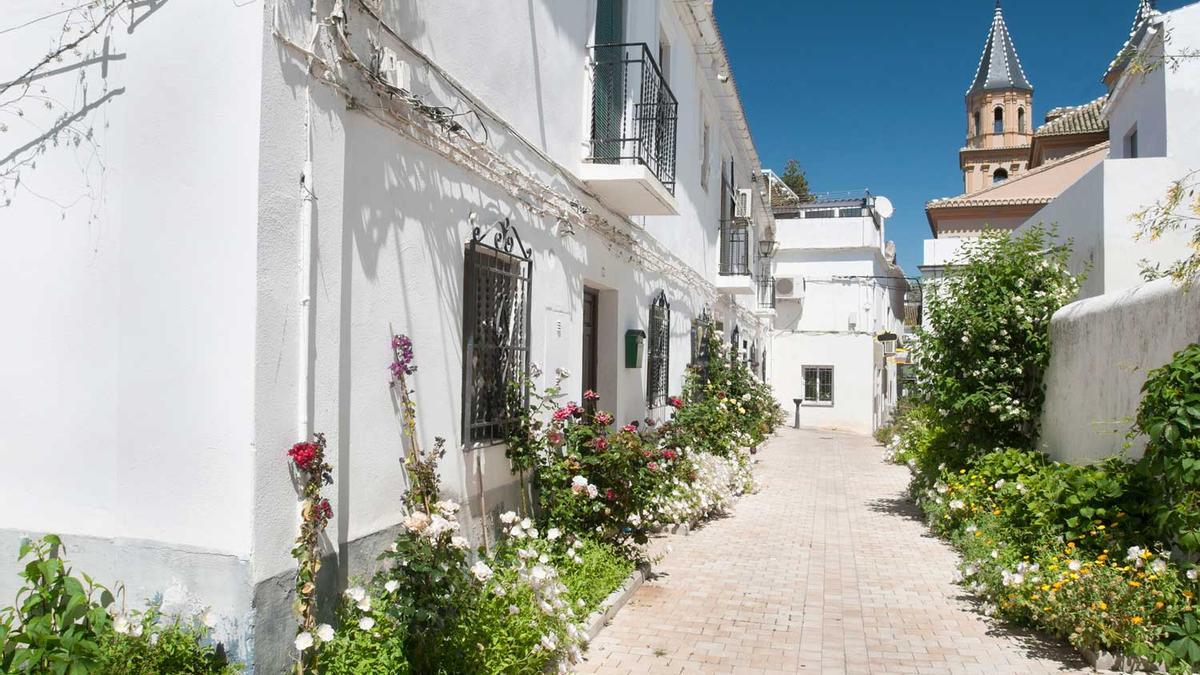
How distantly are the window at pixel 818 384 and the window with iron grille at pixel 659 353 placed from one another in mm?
15282

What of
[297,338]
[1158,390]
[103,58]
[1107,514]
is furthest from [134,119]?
[1107,514]

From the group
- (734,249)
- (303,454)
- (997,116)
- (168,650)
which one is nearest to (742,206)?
(734,249)

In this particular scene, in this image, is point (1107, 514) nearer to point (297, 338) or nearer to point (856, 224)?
point (297, 338)

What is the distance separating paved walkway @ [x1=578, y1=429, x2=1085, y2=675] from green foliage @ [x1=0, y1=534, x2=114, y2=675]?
2.68 meters

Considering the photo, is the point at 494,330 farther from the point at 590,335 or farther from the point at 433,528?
the point at 590,335

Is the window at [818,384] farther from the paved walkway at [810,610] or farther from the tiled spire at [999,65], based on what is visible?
the tiled spire at [999,65]

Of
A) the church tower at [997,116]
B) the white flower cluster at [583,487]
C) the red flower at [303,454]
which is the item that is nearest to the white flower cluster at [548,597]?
the white flower cluster at [583,487]

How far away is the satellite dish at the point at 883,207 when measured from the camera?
26.9 m

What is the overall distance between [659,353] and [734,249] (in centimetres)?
698

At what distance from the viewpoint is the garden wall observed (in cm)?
556

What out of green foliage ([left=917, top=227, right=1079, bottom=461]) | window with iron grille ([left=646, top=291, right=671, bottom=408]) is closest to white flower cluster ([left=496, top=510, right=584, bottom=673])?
window with iron grille ([left=646, top=291, right=671, bottom=408])

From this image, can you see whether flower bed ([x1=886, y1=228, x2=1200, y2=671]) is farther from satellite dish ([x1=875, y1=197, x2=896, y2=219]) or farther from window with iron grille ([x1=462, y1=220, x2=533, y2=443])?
satellite dish ([x1=875, y1=197, x2=896, y2=219])

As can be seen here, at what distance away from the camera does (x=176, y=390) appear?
318 cm

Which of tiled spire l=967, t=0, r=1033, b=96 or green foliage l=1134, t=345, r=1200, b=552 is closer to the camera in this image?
green foliage l=1134, t=345, r=1200, b=552
